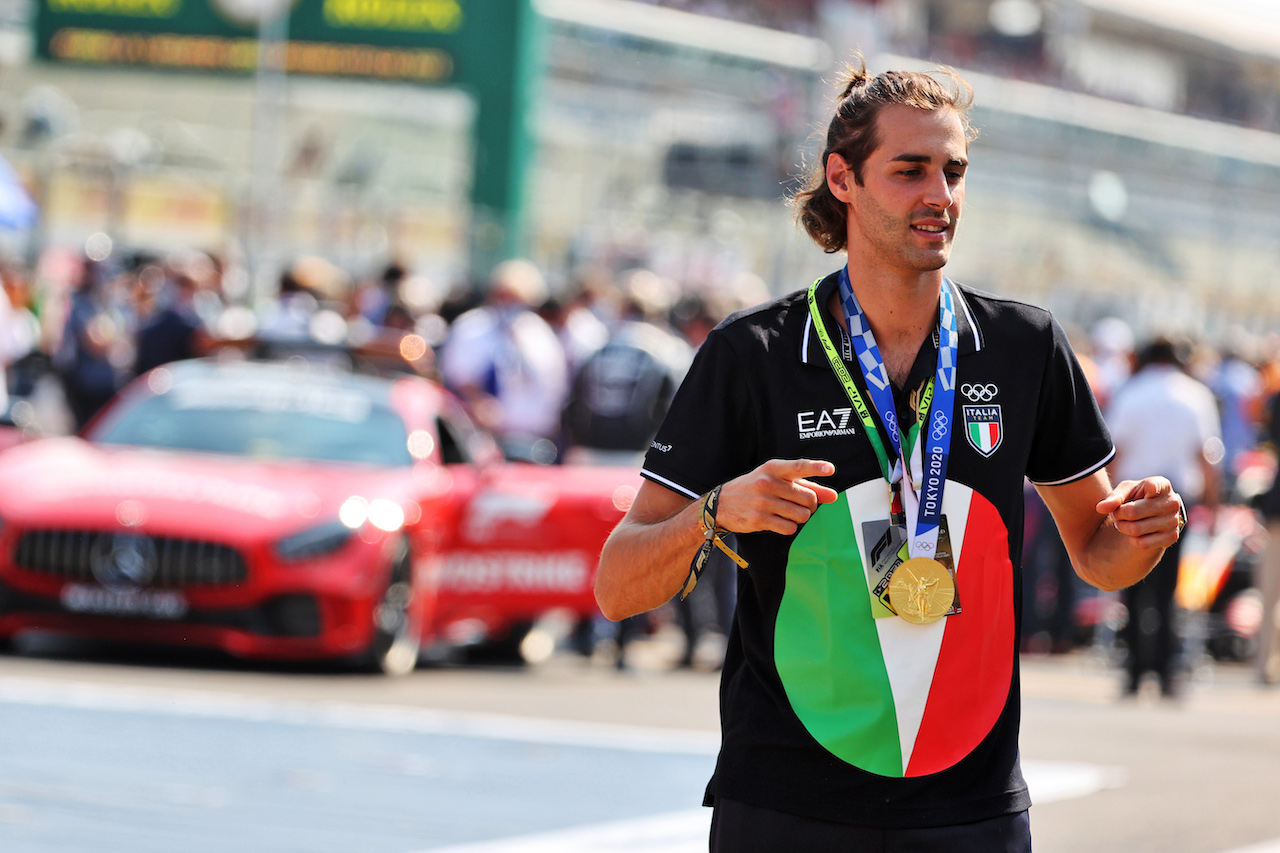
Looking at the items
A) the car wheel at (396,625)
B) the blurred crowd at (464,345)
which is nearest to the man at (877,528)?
the car wheel at (396,625)

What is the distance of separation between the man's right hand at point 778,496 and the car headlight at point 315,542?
703 cm

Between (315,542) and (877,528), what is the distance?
6937mm

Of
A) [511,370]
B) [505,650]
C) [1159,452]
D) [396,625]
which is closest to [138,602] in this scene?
[396,625]

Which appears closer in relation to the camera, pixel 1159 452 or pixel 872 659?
pixel 872 659

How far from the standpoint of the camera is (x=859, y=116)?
10.7 ft

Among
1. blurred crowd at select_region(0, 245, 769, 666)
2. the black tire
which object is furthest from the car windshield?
the black tire

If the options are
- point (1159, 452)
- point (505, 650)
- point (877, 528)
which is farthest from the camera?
point (505, 650)

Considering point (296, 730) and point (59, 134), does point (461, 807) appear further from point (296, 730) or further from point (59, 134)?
point (59, 134)

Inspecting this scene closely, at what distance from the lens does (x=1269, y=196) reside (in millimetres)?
69562

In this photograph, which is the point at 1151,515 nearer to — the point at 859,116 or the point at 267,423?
the point at 859,116

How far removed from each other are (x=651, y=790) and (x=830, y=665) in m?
4.77

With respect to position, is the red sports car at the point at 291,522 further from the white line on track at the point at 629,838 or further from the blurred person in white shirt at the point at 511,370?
the white line on track at the point at 629,838

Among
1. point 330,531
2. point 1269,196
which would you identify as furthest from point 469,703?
point 1269,196

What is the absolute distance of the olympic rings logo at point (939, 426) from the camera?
315 centimetres
